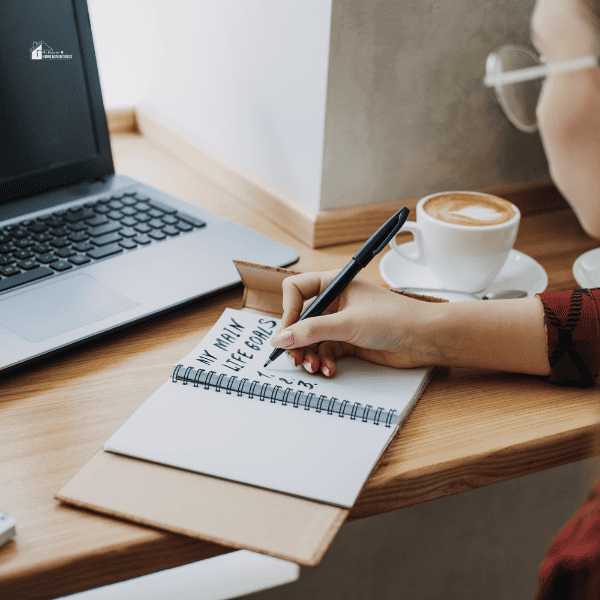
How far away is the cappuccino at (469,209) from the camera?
68cm

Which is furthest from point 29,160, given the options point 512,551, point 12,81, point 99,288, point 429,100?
point 512,551

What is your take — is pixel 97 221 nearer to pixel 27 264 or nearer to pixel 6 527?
pixel 27 264

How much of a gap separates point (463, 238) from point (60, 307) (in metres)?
0.40

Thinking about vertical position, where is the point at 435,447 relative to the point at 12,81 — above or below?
below

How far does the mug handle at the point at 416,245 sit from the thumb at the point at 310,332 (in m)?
0.19

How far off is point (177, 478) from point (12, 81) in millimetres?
564

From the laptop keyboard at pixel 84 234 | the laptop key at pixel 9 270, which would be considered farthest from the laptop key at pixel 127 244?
the laptop key at pixel 9 270

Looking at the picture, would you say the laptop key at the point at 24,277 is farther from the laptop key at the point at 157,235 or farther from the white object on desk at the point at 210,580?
the white object on desk at the point at 210,580

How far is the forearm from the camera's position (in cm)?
56

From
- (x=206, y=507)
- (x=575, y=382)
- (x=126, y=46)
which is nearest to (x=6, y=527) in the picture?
(x=206, y=507)

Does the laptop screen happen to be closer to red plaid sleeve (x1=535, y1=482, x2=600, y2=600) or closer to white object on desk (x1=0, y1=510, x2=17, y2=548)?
white object on desk (x1=0, y1=510, x2=17, y2=548)

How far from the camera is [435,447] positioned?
1.59ft

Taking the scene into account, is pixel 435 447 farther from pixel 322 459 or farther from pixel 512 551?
pixel 512 551

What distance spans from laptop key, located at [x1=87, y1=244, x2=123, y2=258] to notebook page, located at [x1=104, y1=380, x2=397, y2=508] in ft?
0.77
